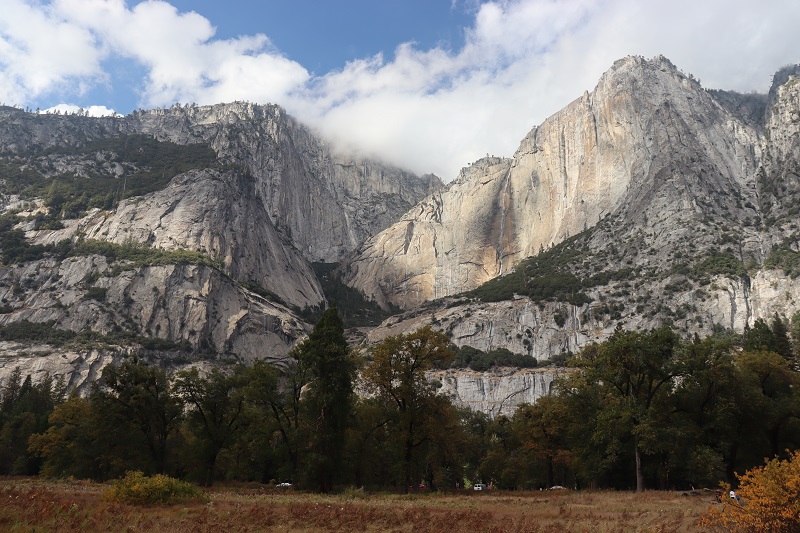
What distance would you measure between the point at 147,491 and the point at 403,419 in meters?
18.1

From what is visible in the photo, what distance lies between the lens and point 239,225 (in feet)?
565

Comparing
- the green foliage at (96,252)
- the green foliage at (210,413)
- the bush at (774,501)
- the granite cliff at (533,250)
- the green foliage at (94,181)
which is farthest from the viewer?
the green foliage at (94,181)

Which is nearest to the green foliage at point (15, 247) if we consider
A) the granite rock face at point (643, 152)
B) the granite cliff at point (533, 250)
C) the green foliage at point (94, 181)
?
the granite cliff at point (533, 250)

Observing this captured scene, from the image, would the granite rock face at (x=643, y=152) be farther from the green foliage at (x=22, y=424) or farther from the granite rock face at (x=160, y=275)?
the green foliage at (x=22, y=424)

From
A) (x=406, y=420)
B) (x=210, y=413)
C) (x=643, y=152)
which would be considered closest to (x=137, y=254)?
(x=210, y=413)

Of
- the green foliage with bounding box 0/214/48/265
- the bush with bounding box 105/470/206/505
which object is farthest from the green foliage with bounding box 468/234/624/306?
the bush with bounding box 105/470/206/505

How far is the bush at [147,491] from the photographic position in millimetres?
23234

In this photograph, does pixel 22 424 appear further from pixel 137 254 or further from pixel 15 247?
pixel 15 247

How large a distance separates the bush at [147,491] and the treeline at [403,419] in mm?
11843

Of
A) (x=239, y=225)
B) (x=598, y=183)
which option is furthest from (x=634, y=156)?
Answer: (x=239, y=225)

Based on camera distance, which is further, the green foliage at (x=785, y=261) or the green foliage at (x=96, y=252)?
the green foliage at (x=96, y=252)

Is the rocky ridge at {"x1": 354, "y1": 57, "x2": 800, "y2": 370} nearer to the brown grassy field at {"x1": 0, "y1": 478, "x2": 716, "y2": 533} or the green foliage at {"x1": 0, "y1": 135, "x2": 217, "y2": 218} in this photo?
the green foliage at {"x1": 0, "y1": 135, "x2": 217, "y2": 218}

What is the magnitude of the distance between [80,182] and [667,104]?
7413 inches

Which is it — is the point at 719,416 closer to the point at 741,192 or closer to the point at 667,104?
the point at 741,192
